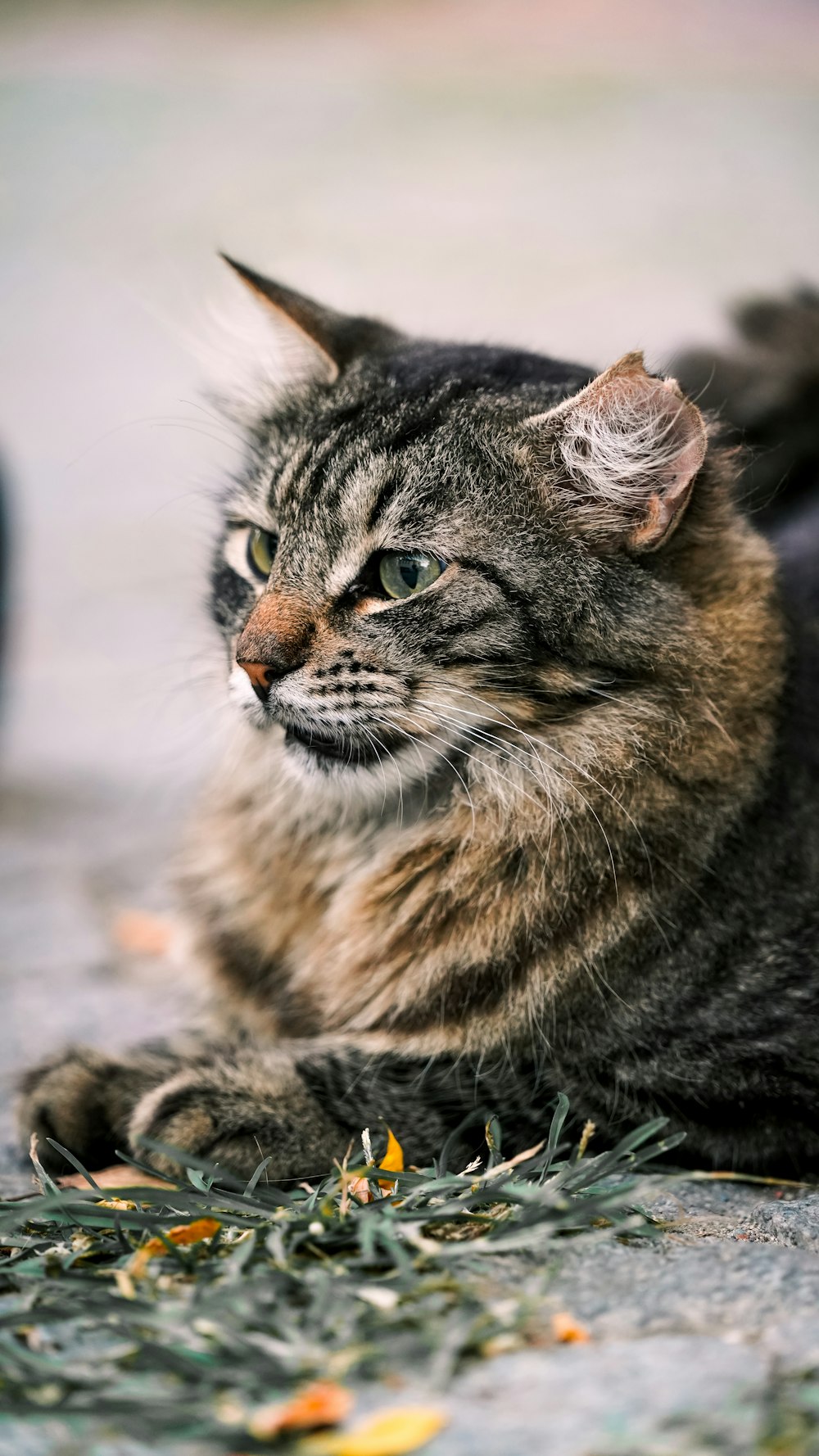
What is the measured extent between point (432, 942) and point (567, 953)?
190mm

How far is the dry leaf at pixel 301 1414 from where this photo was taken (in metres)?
0.83

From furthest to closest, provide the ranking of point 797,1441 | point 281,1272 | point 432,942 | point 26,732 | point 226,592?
point 26,732, point 226,592, point 432,942, point 281,1272, point 797,1441

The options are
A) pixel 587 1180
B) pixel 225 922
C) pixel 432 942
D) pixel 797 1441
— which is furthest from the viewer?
pixel 225 922

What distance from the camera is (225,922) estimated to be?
1.92 m

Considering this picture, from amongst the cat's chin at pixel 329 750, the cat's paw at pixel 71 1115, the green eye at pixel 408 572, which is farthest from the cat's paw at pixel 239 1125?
the green eye at pixel 408 572

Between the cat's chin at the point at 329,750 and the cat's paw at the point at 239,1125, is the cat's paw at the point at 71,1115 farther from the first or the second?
the cat's chin at the point at 329,750

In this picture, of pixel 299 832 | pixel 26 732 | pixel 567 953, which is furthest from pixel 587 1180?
pixel 26 732

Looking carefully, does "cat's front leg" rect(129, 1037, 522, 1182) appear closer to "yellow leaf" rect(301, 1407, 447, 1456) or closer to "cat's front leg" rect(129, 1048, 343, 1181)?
"cat's front leg" rect(129, 1048, 343, 1181)

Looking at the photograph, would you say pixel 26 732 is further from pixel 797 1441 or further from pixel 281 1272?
pixel 797 1441

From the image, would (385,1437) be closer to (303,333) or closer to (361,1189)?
(361,1189)

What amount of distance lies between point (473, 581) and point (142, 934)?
4.95ft

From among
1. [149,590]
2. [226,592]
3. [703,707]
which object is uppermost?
[149,590]

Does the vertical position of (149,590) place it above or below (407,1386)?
above

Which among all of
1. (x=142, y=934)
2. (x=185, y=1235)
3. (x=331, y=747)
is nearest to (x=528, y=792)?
(x=331, y=747)
